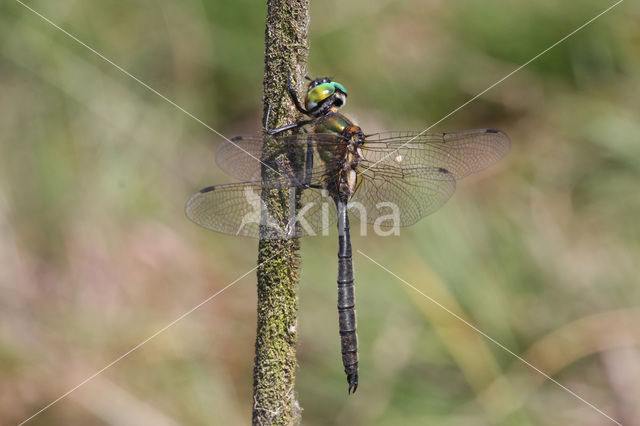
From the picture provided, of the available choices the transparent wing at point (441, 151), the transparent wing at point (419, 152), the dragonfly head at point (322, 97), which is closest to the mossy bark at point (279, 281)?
the transparent wing at point (419, 152)

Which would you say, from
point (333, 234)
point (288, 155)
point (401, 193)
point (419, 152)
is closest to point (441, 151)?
point (419, 152)

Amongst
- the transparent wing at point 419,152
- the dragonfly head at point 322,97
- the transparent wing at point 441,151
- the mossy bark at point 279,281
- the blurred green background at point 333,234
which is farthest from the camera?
the blurred green background at point 333,234

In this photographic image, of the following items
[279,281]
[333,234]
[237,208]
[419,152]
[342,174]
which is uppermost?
[333,234]

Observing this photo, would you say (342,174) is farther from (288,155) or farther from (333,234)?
(333,234)

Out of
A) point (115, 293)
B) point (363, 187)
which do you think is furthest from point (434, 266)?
point (115, 293)

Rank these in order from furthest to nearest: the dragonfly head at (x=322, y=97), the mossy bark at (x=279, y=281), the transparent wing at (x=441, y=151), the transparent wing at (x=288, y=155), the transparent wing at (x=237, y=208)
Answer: the transparent wing at (x=441, y=151) → the dragonfly head at (x=322, y=97) → the transparent wing at (x=237, y=208) → the transparent wing at (x=288, y=155) → the mossy bark at (x=279, y=281)

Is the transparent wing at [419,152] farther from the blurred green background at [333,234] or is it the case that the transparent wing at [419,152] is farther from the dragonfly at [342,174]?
the blurred green background at [333,234]
